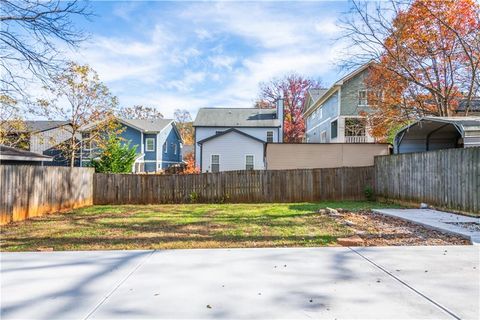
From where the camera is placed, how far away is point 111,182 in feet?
40.9

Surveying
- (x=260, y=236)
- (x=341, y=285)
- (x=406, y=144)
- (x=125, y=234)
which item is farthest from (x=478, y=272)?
(x=406, y=144)

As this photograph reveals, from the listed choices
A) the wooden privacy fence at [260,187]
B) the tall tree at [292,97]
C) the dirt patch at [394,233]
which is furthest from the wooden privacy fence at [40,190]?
the tall tree at [292,97]

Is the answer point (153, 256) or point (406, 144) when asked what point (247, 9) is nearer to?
point (153, 256)

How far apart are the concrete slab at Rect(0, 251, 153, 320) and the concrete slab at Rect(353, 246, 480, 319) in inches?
118

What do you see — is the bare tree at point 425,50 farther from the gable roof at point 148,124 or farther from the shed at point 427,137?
the gable roof at point 148,124

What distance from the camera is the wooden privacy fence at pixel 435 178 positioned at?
23.7ft

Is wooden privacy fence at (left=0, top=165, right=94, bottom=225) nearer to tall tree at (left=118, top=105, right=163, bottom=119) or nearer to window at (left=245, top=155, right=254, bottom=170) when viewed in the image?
window at (left=245, top=155, right=254, bottom=170)

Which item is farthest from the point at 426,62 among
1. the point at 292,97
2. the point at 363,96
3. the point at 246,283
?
the point at 292,97

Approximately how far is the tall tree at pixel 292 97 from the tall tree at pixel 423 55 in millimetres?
20590

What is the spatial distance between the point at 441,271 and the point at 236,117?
957 inches

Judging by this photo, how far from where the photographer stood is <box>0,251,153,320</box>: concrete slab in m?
2.66

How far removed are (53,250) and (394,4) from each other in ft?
51.0

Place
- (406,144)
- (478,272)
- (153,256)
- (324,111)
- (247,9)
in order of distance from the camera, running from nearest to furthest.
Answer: (478,272) < (153,256) < (247,9) < (406,144) < (324,111)

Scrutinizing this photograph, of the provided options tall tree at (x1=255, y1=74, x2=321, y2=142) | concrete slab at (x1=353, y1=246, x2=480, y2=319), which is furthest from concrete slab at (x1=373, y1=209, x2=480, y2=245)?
tall tree at (x1=255, y1=74, x2=321, y2=142)
